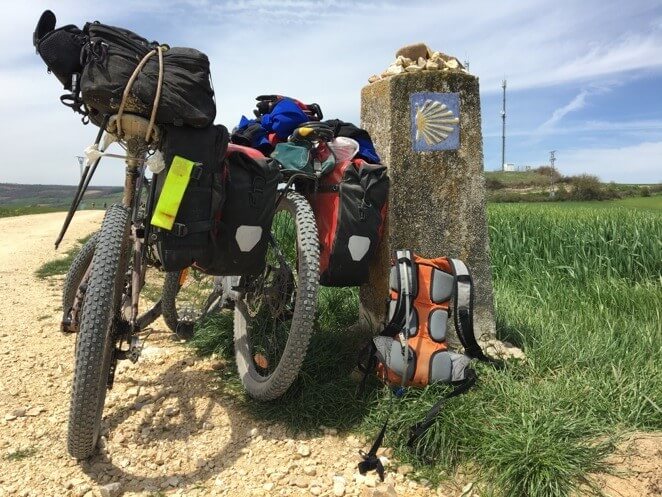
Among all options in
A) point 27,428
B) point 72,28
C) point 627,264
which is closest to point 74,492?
point 27,428

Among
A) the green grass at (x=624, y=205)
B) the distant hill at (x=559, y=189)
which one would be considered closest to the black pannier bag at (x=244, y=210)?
the green grass at (x=624, y=205)

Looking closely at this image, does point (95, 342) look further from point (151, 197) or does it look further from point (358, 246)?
point (358, 246)

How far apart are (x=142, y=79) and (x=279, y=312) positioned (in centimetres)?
160

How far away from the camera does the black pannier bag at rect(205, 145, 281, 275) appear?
271 centimetres

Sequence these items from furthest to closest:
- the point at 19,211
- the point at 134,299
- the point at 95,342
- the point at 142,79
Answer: the point at 19,211 → the point at 134,299 → the point at 142,79 → the point at 95,342

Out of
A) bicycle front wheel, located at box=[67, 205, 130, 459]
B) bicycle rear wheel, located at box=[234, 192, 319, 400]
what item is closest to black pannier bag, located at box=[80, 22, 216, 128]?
bicycle front wheel, located at box=[67, 205, 130, 459]

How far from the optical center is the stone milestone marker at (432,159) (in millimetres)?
3359

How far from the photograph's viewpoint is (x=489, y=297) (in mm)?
3580

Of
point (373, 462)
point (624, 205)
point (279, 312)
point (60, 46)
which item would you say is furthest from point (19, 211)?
point (373, 462)

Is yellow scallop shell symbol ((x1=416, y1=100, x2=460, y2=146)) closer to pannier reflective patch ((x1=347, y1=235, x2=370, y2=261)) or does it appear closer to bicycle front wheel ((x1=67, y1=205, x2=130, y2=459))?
pannier reflective patch ((x1=347, y1=235, x2=370, y2=261))

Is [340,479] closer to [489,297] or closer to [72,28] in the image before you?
[489,297]

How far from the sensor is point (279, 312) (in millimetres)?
3295

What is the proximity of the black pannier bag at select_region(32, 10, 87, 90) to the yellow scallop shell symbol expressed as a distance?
1.97 metres

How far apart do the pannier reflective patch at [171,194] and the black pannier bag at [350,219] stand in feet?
3.21
